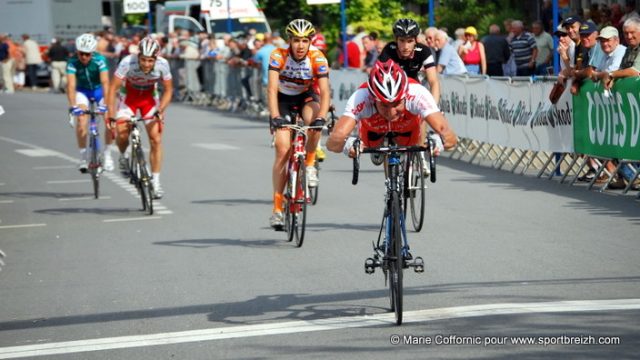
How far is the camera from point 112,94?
1697 cm

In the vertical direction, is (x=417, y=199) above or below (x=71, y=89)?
below

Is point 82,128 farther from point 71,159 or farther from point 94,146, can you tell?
point 71,159

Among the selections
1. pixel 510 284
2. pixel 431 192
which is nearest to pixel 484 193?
pixel 431 192

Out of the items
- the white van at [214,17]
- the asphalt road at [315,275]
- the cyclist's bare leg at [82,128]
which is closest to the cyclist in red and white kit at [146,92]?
the asphalt road at [315,275]

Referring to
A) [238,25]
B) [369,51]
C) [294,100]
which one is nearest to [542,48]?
[369,51]

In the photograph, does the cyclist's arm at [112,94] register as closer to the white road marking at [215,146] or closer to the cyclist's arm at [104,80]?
the cyclist's arm at [104,80]

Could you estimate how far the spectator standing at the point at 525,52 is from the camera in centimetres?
2552

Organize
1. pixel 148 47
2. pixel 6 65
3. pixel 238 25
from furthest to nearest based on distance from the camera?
pixel 238 25
pixel 6 65
pixel 148 47

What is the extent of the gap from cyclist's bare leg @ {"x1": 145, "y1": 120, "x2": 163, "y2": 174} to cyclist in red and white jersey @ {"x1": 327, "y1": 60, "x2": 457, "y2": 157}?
256 inches

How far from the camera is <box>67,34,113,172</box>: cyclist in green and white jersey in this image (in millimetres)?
18359

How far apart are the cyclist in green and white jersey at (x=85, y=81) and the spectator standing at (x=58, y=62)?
31.4 meters

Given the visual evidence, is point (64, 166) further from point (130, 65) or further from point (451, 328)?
point (451, 328)

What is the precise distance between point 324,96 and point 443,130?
3.84 meters

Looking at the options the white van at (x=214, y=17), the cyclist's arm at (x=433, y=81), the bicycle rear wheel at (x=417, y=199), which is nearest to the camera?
the bicycle rear wheel at (x=417, y=199)
